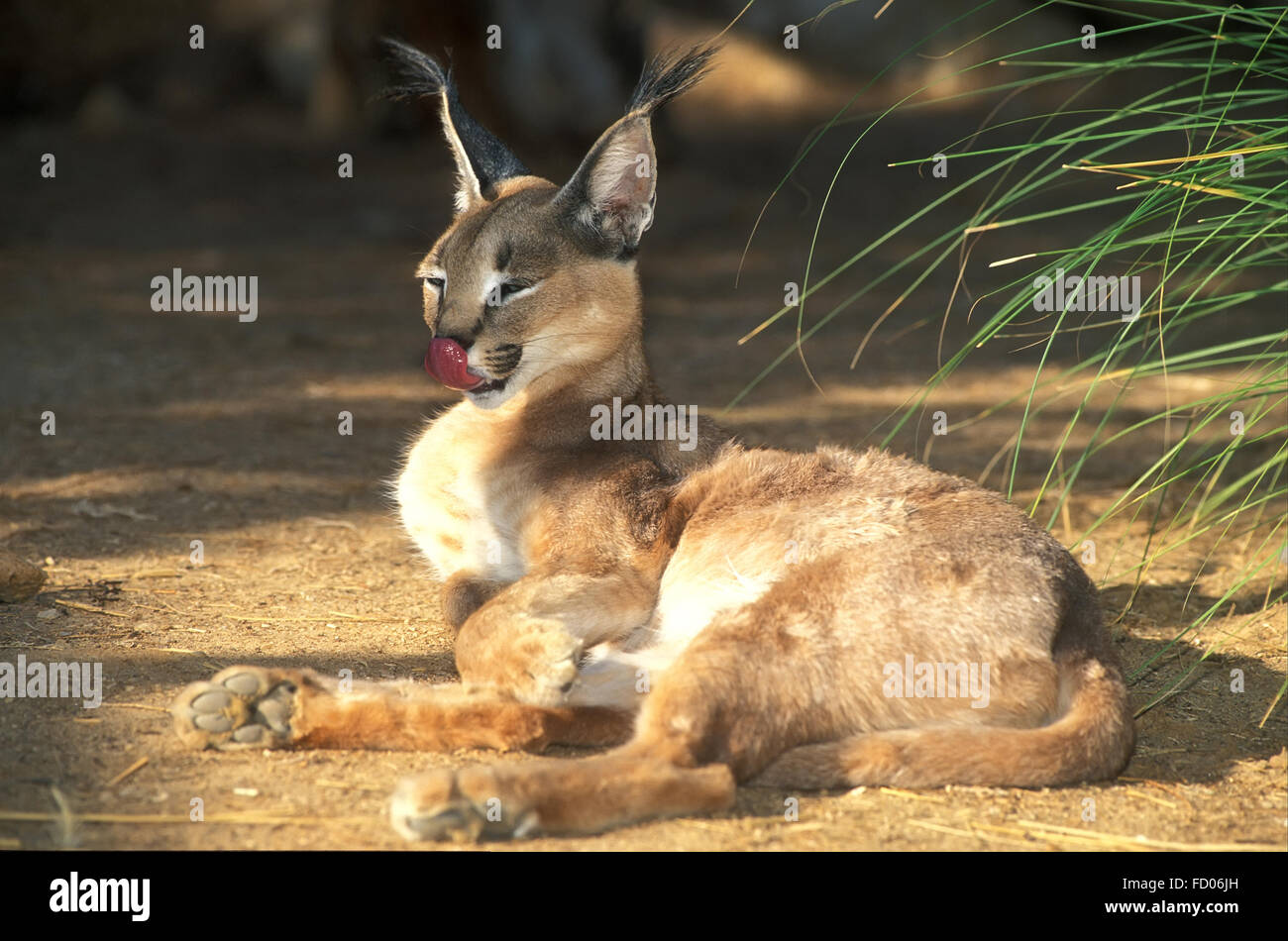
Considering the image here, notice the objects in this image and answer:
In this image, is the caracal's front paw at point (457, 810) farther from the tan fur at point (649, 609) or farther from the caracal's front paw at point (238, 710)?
the caracal's front paw at point (238, 710)

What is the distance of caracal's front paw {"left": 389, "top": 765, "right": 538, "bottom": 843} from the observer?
9.68ft

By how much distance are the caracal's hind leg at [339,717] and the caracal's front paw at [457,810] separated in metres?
0.50

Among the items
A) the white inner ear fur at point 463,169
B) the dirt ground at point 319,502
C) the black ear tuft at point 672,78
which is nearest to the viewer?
the dirt ground at point 319,502

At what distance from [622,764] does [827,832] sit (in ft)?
1.69

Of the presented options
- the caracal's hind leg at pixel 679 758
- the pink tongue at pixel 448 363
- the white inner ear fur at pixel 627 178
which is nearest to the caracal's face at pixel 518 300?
the pink tongue at pixel 448 363

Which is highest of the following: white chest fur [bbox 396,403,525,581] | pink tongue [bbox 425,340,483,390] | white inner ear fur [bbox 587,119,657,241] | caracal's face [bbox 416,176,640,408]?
white inner ear fur [bbox 587,119,657,241]

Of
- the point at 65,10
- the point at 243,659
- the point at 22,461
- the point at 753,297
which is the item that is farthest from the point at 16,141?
the point at 243,659

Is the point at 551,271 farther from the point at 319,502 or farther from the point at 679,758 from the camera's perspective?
the point at 319,502

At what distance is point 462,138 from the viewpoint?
4766mm

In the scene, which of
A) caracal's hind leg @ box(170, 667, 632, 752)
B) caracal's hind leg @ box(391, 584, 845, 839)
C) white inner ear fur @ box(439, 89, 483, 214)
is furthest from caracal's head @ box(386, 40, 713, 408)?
caracal's hind leg @ box(391, 584, 845, 839)

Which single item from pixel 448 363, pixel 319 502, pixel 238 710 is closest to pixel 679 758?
pixel 238 710

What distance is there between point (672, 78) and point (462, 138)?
0.84 metres

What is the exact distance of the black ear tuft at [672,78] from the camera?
4379 mm

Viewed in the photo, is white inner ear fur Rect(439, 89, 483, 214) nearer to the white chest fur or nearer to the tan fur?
the tan fur
